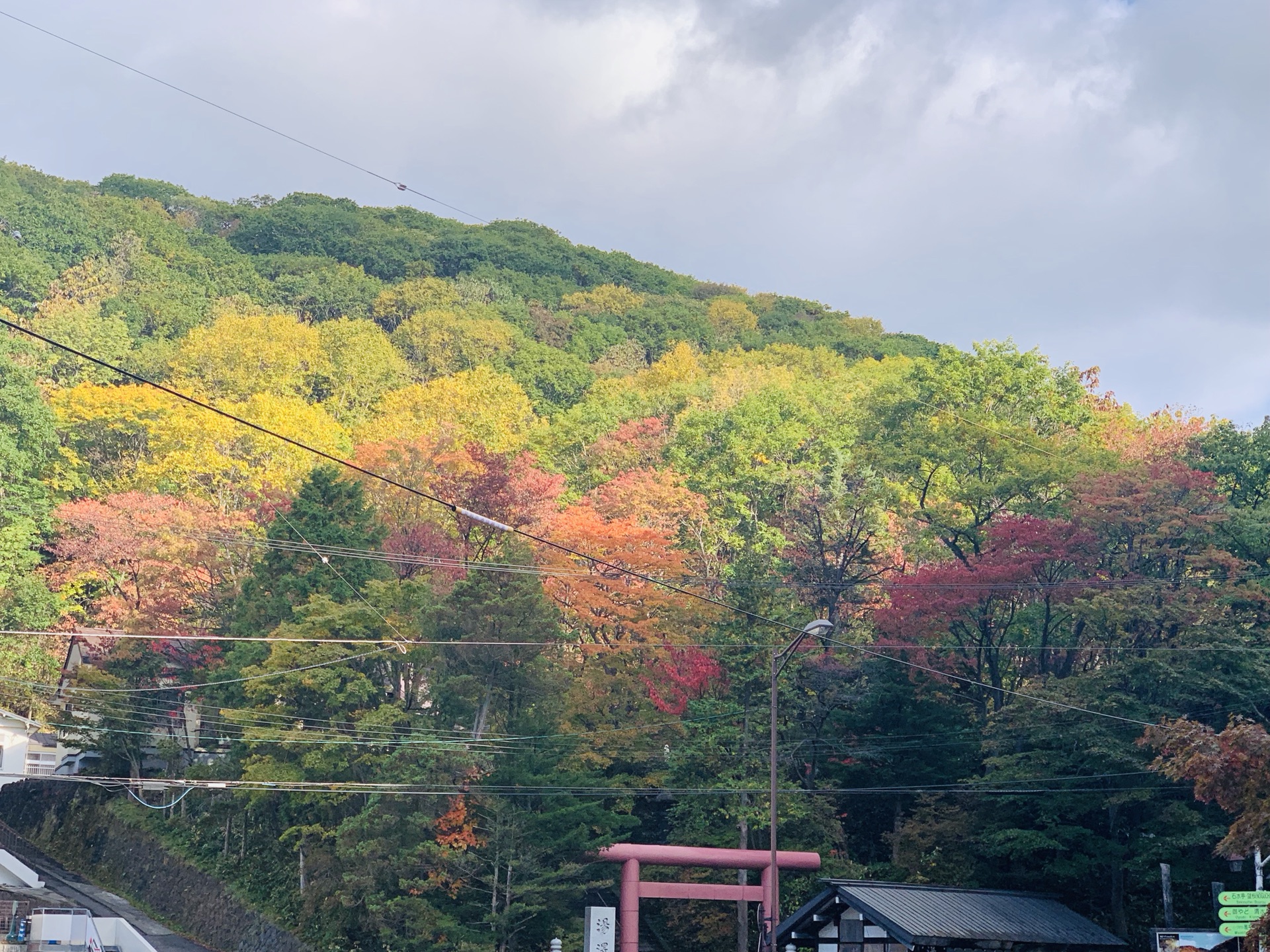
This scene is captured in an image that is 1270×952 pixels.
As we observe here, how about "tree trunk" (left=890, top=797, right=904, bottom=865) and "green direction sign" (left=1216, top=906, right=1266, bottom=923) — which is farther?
"tree trunk" (left=890, top=797, right=904, bottom=865)

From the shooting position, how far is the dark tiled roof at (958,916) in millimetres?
26516

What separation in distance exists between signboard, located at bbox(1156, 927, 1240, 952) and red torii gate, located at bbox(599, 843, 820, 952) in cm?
840

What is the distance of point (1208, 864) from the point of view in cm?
3334

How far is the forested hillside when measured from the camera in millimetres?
33625

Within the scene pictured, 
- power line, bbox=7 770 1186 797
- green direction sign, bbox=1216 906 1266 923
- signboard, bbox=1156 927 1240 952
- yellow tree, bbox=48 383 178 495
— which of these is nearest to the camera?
green direction sign, bbox=1216 906 1266 923

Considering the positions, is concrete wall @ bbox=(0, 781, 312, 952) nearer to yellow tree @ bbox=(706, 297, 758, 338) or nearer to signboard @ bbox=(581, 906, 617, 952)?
signboard @ bbox=(581, 906, 617, 952)

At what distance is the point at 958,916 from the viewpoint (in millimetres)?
27750

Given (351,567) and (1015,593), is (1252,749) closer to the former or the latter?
(1015,593)

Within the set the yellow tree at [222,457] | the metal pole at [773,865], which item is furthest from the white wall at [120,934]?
the metal pole at [773,865]

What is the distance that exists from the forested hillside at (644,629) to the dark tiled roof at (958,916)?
345 centimetres

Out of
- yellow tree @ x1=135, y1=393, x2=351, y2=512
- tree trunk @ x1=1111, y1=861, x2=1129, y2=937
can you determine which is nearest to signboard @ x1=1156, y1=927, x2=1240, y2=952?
tree trunk @ x1=1111, y1=861, x2=1129, y2=937

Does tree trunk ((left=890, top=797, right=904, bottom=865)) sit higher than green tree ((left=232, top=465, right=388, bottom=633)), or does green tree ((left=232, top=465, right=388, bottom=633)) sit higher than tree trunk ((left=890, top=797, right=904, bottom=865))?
green tree ((left=232, top=465, right=388, bottom=633))

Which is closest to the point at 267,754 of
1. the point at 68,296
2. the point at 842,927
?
the point at 842,927

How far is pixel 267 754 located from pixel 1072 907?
71.1 feet
